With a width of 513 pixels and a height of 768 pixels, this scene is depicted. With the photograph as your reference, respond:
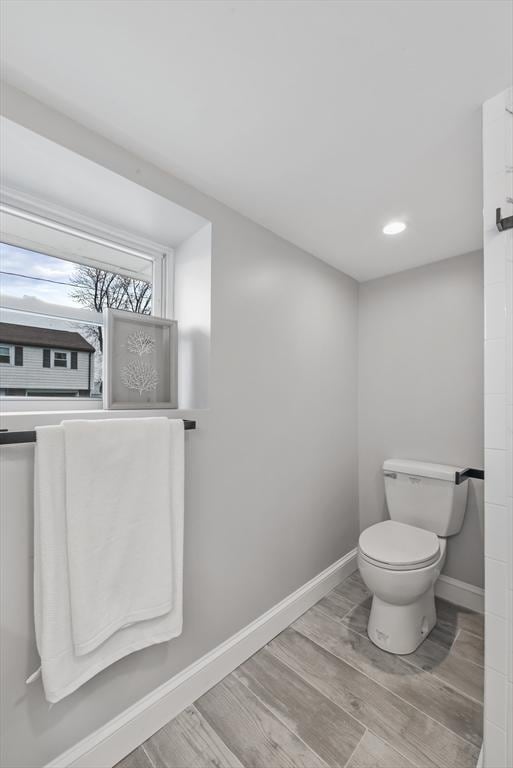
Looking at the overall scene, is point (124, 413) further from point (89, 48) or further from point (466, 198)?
point (466, 198)

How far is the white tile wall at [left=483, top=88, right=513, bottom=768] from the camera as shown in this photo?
40.2 inches

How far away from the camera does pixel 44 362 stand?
4.40ft

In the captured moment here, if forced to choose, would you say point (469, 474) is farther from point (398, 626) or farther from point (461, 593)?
point (398, 626)

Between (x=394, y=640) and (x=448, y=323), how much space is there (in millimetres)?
1809

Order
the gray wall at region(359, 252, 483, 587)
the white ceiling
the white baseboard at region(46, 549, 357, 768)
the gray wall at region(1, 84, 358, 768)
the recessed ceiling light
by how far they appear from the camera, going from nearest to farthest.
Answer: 1. the white ceiling
2. the gray wall at region(1, 84, 358, 768)
3. the white baseboard at region(46, 549, 357, 768)
4. the recessed ceiling light
5. the gray wall at region(359, 252, 483, 587)

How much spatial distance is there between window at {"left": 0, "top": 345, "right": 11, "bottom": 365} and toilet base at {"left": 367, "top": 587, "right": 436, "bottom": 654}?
2.03 m

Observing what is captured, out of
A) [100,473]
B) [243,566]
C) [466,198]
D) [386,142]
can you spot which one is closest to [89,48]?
[386,142]

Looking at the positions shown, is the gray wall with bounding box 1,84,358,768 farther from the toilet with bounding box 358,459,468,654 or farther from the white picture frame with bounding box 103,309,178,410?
the toilet with bounding box 358,459,468,654

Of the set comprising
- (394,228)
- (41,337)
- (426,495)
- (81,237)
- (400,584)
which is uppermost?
(394,228)

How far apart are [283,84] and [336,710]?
2.27 meters

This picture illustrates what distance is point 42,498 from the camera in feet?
3.32

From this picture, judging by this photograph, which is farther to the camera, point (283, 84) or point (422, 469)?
point (422, 469)

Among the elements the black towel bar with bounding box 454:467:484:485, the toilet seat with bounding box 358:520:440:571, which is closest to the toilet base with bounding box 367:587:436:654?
the toilet seat with bounding box 358:520:440:571

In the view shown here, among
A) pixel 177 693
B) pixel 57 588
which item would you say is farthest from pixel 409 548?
pixel 57 588
